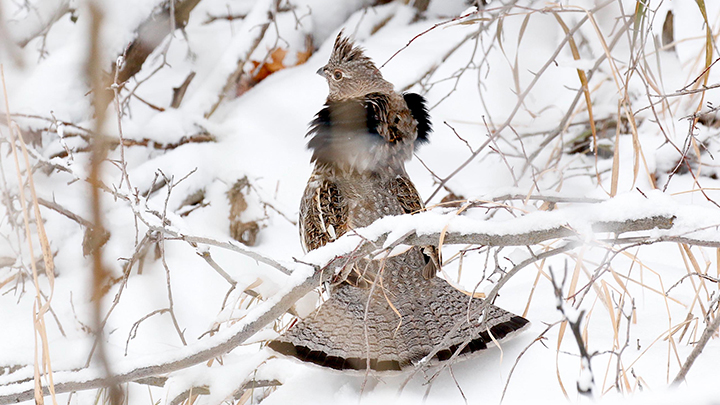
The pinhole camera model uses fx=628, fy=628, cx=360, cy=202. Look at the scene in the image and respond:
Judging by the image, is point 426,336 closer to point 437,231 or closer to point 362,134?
point 437,231

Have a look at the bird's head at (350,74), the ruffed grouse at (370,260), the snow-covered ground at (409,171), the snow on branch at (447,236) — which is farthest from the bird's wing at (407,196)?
the snow on branch at (447,236)

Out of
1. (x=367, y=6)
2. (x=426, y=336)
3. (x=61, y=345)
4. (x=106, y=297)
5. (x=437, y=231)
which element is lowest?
(x=426, y=336)

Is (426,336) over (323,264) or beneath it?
beneath

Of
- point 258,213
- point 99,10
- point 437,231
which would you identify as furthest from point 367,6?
point 99,10

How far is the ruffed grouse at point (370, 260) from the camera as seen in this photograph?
2062 millimetres

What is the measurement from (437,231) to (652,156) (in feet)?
7.89

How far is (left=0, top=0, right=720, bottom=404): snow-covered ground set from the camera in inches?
75.5

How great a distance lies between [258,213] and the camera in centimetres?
→ 420

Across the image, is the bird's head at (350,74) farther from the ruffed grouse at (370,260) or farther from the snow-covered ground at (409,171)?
the snow-covered ground at (409,171)

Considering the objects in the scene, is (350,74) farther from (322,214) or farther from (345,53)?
(322,214)

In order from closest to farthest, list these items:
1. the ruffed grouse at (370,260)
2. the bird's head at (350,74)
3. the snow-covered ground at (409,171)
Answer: the snow-covered ground at (409,171), the ruffed grouse at (370,260), the bird's head at (350,74)

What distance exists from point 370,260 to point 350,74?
1.73 metres

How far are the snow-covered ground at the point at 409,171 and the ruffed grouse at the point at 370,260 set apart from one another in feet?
0.30

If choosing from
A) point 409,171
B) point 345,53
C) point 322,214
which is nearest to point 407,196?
point 322,214
